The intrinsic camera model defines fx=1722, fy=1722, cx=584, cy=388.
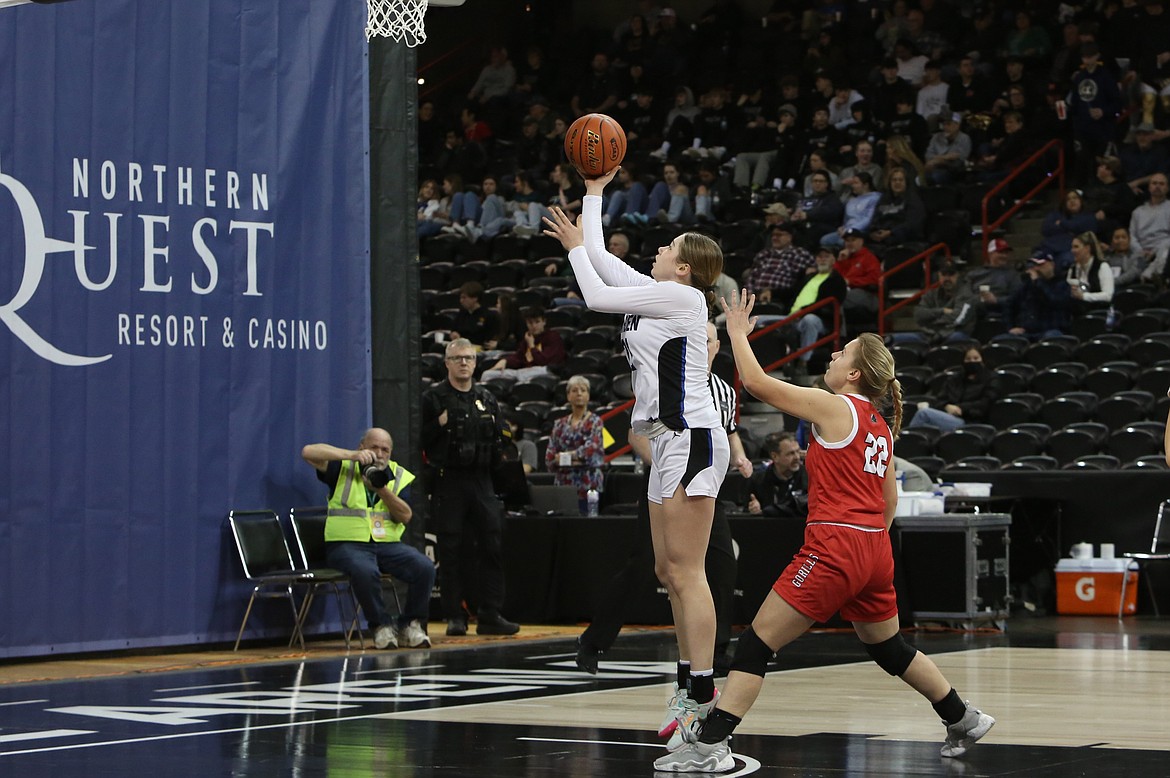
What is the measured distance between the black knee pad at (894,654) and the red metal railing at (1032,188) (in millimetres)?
13993

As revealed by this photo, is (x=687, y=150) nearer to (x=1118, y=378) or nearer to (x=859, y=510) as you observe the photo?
(x=1118, y=378)

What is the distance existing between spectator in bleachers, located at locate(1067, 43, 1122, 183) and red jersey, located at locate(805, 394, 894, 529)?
14.5 m

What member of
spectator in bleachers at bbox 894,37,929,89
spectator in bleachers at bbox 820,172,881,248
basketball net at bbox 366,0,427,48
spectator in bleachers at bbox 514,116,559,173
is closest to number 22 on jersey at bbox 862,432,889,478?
basketball net at bbox 366,0,427,48

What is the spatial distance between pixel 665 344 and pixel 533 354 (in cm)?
1251

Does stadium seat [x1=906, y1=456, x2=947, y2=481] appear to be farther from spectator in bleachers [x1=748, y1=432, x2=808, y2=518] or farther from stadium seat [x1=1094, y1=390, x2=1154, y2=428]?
spectator in bleachers [x1=748, y1=432, x2=808, y2=518]

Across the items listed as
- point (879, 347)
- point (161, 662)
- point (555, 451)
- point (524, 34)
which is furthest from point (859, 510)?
point (524, 34)

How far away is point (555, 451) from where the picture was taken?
1363 centimetres

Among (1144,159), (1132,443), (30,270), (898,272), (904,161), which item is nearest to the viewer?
(30,270)

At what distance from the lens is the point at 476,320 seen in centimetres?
2009

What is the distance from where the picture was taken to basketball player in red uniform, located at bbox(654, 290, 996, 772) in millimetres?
5703

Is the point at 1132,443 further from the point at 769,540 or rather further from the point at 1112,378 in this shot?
the point at 769,540

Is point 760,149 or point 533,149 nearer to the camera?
point 760,149

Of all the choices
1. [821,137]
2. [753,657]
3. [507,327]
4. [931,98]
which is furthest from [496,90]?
[753,657]

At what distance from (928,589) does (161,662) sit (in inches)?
214
